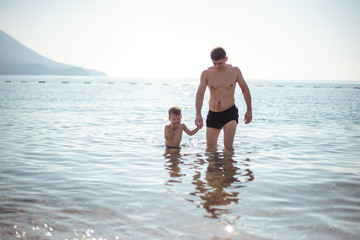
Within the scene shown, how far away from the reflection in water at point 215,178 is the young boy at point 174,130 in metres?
0.75

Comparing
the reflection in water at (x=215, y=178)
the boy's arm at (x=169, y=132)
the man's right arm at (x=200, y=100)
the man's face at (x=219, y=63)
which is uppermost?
the man's face at (x=219, y=63)

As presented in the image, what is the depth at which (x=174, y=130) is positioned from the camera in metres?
8.07

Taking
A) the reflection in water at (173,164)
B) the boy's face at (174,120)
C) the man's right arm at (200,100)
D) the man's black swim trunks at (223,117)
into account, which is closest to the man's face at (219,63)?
the man's right arm at (200,100)

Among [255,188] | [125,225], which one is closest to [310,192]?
[255,188]

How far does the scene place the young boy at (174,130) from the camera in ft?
25.3

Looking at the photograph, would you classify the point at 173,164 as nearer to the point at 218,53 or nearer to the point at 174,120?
the point at 174,120

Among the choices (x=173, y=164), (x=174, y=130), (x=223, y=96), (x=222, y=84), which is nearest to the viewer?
(x=173, y=164)

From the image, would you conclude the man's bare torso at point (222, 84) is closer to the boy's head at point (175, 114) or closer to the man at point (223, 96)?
the man at point (223, 96)

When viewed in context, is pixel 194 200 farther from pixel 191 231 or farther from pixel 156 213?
pixel 191 231

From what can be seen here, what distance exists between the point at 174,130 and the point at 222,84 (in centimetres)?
189

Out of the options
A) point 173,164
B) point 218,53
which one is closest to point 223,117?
point 218,53

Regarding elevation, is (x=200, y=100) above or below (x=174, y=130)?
above

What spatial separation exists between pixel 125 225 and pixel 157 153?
167 inches

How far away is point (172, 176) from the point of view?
5449 mm
